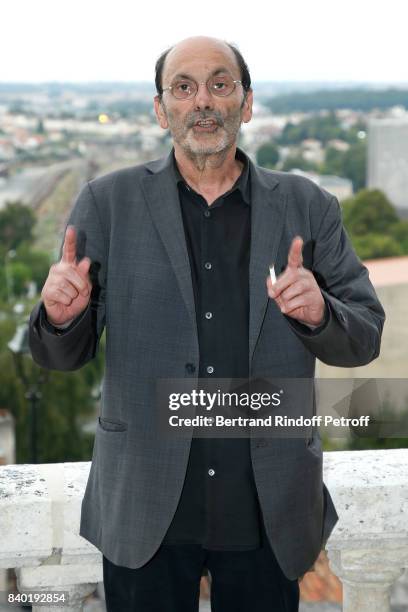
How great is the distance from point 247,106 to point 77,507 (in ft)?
3.26

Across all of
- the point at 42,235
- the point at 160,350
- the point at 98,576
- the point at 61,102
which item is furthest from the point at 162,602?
the point at 61,102

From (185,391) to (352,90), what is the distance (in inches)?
4888

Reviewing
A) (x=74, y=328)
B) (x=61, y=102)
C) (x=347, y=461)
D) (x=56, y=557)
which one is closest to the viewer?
(x=74, y=328)

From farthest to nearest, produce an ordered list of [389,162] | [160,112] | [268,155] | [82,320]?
[268,155], [389,162], [160,112], [82,320]

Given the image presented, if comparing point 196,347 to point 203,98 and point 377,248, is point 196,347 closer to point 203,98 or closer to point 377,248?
point 203,98

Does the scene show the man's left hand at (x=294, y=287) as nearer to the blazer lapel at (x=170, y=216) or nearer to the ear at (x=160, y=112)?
the blazer lapel at (x=170, y=216)

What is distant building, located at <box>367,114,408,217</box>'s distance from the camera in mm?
59156

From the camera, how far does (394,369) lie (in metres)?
21.0

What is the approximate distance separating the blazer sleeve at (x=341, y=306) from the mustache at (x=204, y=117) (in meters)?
0.31

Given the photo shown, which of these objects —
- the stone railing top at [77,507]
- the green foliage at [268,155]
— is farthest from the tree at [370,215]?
the stone railing top at [77,507]

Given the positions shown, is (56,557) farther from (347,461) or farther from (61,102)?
(61,102)

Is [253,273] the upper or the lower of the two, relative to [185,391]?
upper

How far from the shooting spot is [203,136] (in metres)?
1.97

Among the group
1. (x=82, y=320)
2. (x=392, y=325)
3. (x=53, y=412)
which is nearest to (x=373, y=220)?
(x=392, y=325)
